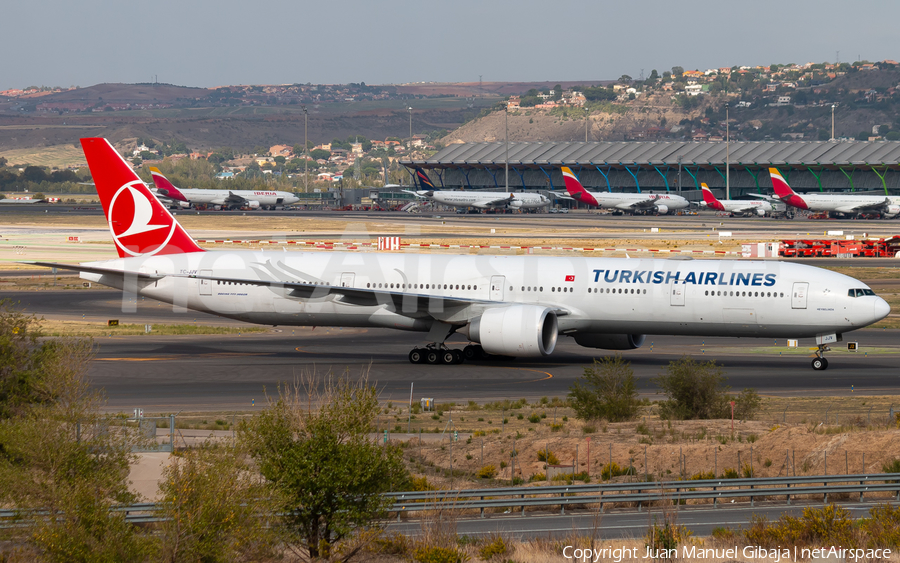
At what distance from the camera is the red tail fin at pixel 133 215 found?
147 ft

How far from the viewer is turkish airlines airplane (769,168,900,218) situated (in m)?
142

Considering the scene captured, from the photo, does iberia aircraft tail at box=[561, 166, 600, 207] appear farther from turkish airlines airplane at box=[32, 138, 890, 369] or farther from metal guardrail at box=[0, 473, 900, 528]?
metal guardrail at box=[0, 473, 900, 528]

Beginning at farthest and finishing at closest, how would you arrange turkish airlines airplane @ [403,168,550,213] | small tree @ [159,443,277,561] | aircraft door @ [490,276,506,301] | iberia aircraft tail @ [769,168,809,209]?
turkish airlines airplane @ [403,168,550,213]
iberia aircraft tail @ [769,168,809,209]
aircraft door @ [490,276,506,301]
small tree @ [159,443,277,561]

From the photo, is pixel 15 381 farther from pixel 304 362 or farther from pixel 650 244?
pixel 650 244

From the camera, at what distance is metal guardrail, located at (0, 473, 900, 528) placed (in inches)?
846

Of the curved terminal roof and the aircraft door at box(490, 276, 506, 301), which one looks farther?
the curved terminal roof

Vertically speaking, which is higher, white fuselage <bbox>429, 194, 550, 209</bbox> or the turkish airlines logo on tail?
the turkish airlines logo on tail

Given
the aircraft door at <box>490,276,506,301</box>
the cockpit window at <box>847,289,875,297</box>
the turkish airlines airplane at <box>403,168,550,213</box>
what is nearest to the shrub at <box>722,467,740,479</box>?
the cockpit window at <box>847,289,875,297</box>

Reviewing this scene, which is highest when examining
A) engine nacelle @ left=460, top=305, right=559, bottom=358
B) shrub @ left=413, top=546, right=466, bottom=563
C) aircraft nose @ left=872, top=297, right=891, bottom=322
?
aircraft nose @ left=872, top=297, right=891, bottom=322

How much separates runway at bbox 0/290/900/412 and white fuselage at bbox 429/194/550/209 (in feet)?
368

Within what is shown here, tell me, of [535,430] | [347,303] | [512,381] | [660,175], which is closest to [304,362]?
[347,303]

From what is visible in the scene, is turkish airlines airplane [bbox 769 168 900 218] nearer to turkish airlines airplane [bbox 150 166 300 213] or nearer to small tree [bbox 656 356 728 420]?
turkish airlines airplane [bbox 150 166 300 213]

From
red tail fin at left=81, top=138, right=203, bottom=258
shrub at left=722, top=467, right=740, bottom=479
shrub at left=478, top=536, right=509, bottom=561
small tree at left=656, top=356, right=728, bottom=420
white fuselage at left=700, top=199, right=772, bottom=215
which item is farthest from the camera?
white fuselage at left=700, top=199, right=772, bottom=215

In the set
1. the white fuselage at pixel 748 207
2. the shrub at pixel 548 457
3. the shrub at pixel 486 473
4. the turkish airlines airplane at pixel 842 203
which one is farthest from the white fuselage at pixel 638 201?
the shrub at pixel 486 473
